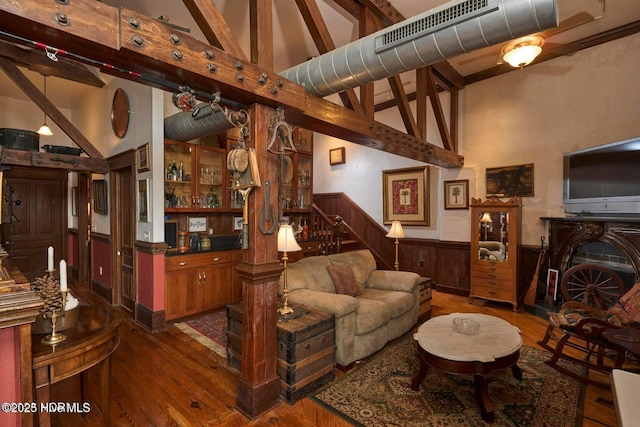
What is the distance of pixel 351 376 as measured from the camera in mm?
2748

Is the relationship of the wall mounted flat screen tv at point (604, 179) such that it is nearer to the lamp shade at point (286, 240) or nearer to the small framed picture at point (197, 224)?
the lamp shade at point (286, 240)

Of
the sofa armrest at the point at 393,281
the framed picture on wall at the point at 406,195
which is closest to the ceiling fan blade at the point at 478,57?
the framed picture on wall at the point at 406,195

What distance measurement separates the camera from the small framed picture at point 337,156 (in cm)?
721

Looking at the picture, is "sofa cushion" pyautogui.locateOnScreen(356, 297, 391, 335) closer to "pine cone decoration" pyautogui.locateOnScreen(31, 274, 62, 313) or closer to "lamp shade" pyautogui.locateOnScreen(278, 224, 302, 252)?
"lamp shade" pyautogui.locateOnScreen(278, 224, 302, 252)

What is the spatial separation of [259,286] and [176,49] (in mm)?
1583

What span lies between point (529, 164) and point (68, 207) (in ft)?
29.8

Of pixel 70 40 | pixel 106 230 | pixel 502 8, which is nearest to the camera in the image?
pixel 70 40

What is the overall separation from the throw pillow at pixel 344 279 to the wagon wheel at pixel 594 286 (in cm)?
252

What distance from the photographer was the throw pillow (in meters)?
3.56

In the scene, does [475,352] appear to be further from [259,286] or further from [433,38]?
[433,38]

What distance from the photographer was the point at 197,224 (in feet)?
15.9

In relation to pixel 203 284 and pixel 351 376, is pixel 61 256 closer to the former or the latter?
pixel 203 284

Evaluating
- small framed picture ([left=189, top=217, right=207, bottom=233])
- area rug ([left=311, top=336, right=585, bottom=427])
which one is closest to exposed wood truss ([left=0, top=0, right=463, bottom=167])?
area rug ([left=311, top=336, right=585, bottom=427])

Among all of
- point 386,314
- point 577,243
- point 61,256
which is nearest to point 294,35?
point 386,314
